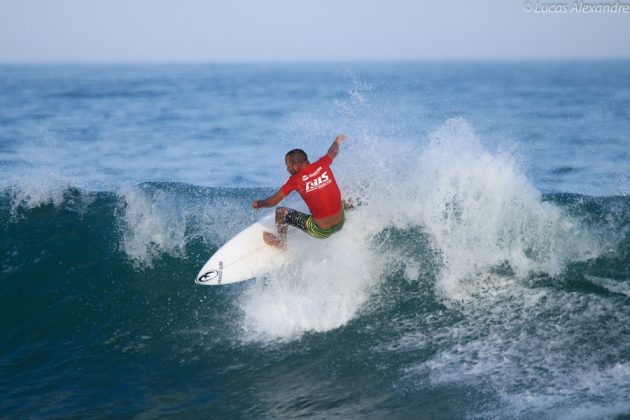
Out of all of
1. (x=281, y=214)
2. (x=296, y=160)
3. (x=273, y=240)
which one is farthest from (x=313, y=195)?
(x=273, y=240)

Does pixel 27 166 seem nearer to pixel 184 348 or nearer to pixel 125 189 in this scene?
pixel 125 189

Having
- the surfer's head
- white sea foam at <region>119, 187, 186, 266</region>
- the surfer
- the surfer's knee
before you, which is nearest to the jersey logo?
the surfer

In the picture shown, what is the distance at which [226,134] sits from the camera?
24.0m

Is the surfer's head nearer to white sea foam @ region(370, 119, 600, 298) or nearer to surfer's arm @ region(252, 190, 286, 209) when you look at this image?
surfer's arm @ region(252, 190, 286, 209)

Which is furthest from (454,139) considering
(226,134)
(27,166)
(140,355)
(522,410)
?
(226,134)

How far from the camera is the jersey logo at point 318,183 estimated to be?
738 cm

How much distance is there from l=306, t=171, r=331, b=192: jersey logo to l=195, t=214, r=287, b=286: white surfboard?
4.39 ft

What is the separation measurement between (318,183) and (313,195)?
0.15 metres

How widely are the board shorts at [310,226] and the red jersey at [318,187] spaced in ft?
0.60

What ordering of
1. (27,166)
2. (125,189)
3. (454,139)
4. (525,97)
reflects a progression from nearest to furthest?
1. (454,139)
2. (125,189)
3. (27,166)
4. (525,97)

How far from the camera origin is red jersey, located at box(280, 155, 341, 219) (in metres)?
7.34

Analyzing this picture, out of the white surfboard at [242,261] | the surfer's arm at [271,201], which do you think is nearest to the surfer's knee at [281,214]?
the white surfboard at [242,261]

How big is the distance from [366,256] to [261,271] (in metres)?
1.37

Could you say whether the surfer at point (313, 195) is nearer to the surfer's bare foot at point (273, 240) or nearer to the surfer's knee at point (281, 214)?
the surfer's knee at point (281, 214)
